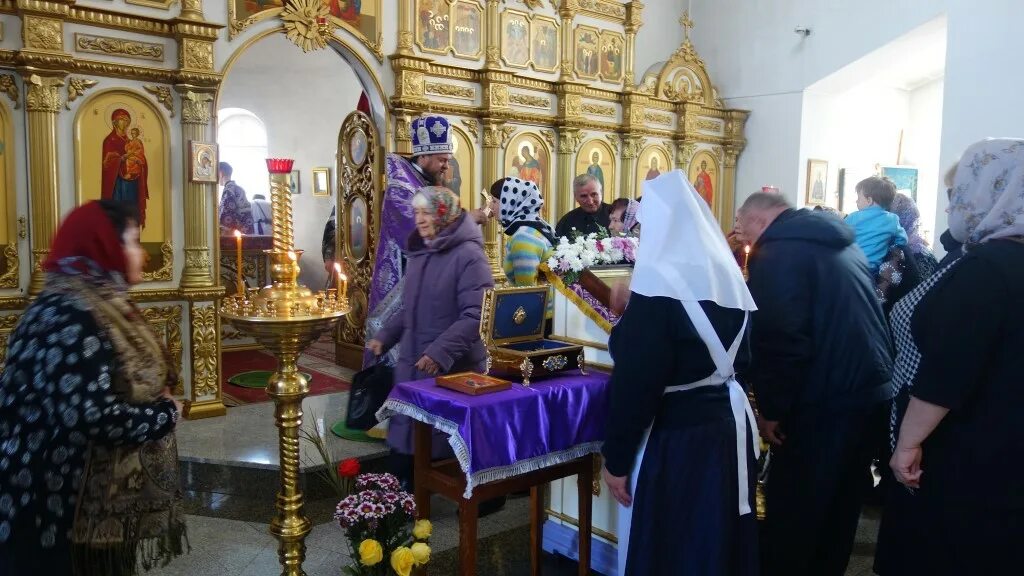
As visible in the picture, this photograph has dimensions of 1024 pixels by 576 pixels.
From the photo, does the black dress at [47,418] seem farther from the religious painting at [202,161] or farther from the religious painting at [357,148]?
the religious painting at [357,148]

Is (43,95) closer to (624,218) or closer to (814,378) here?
(624,218)

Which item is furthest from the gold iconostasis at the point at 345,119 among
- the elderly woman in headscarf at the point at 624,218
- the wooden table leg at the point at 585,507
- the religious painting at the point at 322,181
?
the wooden table leg at the point at 585,507

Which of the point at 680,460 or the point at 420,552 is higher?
the point at 680,460

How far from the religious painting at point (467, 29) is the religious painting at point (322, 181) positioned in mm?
3923

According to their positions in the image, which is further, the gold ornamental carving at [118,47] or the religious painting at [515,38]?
the religious painting at [515,38]

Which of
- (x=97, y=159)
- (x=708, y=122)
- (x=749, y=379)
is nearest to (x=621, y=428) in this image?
(x=749, y=379)

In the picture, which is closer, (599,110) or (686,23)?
(599,110)

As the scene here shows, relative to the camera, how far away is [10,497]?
6.84ft

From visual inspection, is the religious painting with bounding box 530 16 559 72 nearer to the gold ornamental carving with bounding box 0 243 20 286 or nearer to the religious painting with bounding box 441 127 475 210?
the religious painting with bounding box 441 127 475 210

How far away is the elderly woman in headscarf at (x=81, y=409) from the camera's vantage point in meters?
2.08

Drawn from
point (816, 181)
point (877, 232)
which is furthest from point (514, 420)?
point (816, 181)

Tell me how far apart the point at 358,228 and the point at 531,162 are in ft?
6.45

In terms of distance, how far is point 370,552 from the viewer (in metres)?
2.58

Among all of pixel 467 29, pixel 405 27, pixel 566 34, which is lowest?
pixel 405 27
